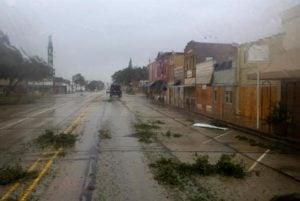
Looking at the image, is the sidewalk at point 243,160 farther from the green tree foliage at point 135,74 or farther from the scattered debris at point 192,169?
the green tree foliage at point 135,74

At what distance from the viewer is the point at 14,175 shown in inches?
437

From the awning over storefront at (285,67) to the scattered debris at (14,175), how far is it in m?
11.5

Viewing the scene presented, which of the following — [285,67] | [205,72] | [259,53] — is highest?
[259,53]

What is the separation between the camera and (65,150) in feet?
52.6

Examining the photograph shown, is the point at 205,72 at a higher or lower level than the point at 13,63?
lower

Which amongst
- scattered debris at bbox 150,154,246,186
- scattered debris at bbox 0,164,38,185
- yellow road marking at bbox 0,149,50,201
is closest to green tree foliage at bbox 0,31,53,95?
yellow road marking at bbox 0,149,50,201

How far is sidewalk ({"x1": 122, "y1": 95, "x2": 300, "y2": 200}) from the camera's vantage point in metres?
10.2

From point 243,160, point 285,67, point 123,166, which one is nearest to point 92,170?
point 123,166

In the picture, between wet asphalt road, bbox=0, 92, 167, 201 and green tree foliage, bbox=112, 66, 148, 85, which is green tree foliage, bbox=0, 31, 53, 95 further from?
green tree foliage, bbox=112, 66, 148, 85

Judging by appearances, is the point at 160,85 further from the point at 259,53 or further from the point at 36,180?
the point at 36,180

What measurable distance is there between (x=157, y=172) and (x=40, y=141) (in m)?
7.68

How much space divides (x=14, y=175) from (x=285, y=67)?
14094 mm

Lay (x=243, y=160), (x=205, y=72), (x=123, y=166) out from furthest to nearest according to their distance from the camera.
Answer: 1. (x=205, y=72)
2. (x=243, y=160)
3. (x=123, y=166)

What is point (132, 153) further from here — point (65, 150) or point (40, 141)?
point (40, 141)
